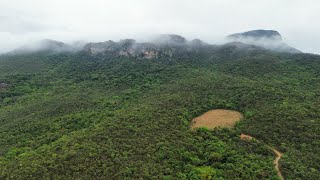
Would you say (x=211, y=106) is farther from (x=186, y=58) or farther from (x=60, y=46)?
(x=60, y=46)

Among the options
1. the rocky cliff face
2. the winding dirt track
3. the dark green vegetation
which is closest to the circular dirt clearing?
the dark green vegetation

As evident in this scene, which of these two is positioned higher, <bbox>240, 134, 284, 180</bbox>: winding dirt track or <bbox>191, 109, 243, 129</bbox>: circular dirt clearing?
<bbox>191, 109, 243, 129</bbox>: circular dirt clearing

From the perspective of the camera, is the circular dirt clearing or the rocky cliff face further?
the rocky cliff face

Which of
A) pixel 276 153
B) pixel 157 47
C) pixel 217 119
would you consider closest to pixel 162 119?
pixel 217 119

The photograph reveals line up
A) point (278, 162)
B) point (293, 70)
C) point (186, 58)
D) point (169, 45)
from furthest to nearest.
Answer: point (169, 45)
point (186, 58)
point (293, 70)
point (278, 162)

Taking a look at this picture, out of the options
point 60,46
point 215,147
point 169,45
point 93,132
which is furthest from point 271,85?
point 60,46

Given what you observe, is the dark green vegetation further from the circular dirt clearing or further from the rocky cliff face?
the rocky cliff face
